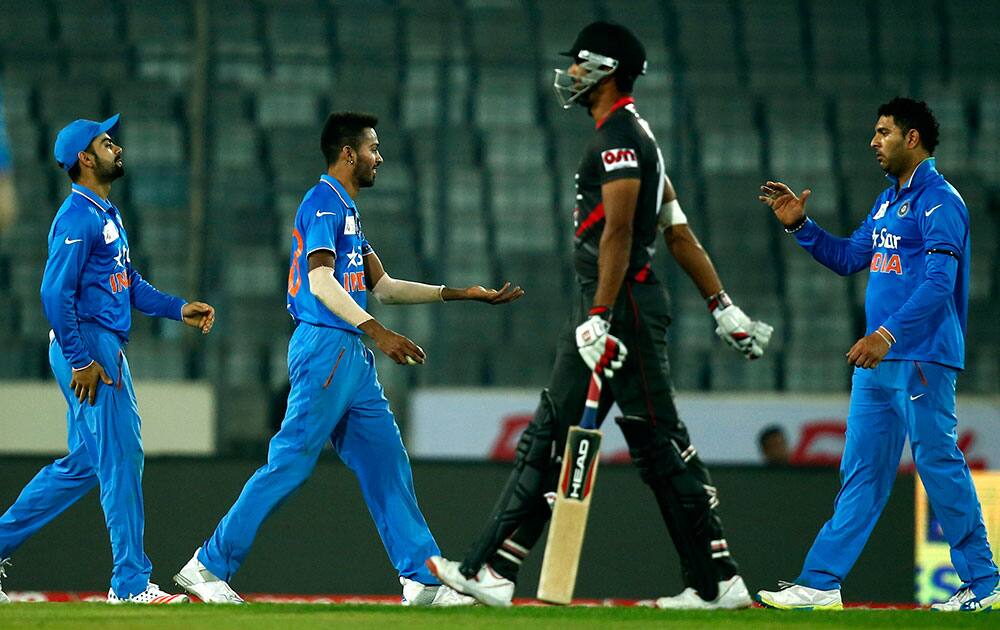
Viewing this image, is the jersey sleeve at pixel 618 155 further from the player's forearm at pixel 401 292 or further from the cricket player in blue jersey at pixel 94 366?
the cricket player in blue jersey at pixel 94 366

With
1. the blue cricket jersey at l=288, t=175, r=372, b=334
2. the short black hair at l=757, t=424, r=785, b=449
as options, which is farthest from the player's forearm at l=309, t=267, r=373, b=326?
the short black hair at l=757, t=424, r=785, b=449

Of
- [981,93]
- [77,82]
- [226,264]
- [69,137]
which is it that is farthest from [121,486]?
[981,93]

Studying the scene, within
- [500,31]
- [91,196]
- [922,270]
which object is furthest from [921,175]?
[500,31]

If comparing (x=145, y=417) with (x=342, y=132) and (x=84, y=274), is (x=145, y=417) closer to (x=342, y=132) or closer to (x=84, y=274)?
(x=84, y=274)

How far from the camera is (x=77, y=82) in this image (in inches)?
559

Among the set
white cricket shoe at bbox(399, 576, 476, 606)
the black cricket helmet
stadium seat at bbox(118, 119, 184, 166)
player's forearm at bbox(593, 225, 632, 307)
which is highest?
stadium seat at bbox(118, 119, 184, 166)

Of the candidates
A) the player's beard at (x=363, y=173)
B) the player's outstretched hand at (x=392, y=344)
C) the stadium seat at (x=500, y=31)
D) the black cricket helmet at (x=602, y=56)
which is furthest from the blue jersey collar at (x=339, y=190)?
the stadium seat at (x=500, y=31)

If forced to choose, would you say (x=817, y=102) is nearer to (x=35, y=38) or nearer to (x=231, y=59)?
(x=231, y=59)

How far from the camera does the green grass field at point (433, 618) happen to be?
508 centimetres

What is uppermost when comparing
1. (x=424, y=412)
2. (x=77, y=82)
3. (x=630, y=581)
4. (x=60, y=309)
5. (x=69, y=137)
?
(x=77, y=82)

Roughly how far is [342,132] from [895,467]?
2.70m

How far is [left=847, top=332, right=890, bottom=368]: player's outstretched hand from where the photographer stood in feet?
20.1

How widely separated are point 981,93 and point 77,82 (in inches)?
321

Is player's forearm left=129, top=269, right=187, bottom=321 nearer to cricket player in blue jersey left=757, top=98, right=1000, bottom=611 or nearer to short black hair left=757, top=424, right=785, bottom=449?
cricket player in blue jersey left=757, top=98, right=1000, bottom=611
